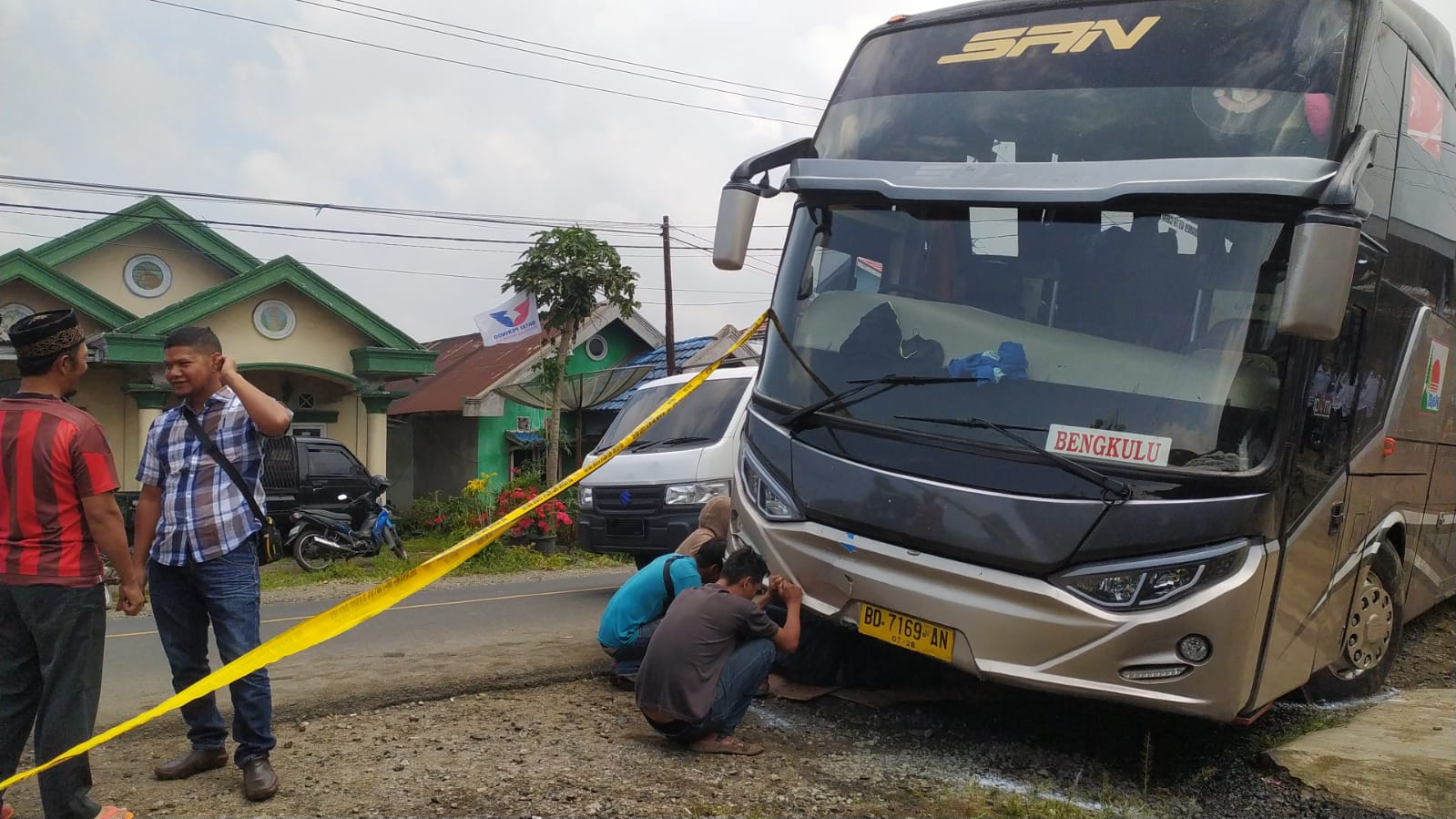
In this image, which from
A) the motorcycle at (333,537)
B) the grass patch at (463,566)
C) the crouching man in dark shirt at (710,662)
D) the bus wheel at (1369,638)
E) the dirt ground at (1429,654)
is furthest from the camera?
the motorcycle at (333,537)

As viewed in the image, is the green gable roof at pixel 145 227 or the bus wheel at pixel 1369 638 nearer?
the bus wheel at pixel 1369 638

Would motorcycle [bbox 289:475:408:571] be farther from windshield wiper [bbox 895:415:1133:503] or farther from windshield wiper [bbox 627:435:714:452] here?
windshield wiper [bbox 895:415:1133:503]

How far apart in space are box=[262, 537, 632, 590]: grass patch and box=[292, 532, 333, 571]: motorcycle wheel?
4.9 inches

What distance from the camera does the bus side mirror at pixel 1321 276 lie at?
3.94m

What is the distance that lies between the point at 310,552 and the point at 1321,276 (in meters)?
13.0

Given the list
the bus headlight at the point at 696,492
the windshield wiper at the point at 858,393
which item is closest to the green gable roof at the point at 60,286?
the bus headlight at the point at 696,492

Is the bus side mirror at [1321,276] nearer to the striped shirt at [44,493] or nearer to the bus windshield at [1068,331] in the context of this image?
the bus windshield at [1068,331]

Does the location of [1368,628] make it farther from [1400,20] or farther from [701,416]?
[701,416]

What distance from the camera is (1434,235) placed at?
19.9ft

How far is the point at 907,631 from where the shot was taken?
4.66 m

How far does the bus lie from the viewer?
4.18m

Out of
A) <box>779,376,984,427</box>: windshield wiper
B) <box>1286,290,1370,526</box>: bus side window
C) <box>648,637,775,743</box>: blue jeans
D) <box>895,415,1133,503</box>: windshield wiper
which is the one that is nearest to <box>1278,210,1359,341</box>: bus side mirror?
<box>1286,290,1370,526</box>: bus side window

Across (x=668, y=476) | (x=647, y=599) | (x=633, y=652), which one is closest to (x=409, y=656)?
(x=633, y=652)

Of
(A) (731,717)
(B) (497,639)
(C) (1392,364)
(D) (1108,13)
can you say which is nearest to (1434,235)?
(C) (1392,364)
